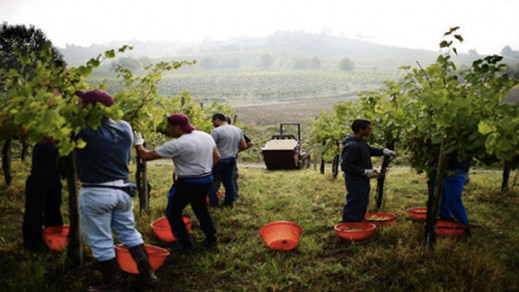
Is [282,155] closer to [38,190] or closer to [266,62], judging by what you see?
[38,190]

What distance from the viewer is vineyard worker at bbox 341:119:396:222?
496 cm

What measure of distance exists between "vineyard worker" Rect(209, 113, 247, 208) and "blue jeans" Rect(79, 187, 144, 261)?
10.4 feet

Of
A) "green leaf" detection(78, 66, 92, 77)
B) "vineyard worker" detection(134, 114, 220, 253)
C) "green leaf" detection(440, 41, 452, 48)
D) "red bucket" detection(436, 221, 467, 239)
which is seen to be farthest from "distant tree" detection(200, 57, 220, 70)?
"green leaf" detection(78, 66, 92, 77)

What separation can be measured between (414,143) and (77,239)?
440cm

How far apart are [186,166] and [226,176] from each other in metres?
2.50

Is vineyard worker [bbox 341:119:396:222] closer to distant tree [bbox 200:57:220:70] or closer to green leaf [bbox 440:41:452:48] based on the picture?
green leaf [bbox 440:41:452:48]

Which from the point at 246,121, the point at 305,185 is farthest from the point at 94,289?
the point at 246,121

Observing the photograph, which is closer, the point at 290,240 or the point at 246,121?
the point at 290,240

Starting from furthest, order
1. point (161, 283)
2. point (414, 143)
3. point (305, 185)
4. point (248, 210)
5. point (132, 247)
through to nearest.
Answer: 1. point (305, 185)
2. point (248, 210)
3. point (414, 143)
4. point (161, 283)
5. point (132, 247)

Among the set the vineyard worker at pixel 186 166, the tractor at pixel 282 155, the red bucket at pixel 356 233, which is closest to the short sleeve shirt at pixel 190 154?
the vineyard worker at pixel 186 166

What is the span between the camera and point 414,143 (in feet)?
15.5

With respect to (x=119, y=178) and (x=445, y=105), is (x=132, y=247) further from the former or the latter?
(x=445, y=105)

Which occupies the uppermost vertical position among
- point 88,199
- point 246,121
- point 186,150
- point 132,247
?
point 186,150

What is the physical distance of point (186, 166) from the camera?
4164 mm
